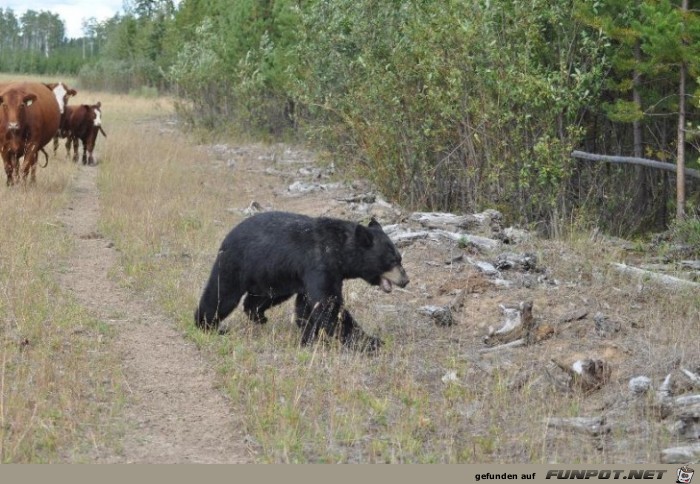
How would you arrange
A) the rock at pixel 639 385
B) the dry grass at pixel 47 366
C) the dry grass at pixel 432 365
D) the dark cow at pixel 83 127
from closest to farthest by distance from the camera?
the dry grass at pixel 47 366, the dry grass at pixel 432 365, the rock at pixel 639 385, the dark cow at pixel 83 127

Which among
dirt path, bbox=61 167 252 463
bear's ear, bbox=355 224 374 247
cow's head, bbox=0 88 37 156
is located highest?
cow's head, bbox=0 88 37 156

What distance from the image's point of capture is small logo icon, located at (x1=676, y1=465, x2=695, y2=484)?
4996 millimetres

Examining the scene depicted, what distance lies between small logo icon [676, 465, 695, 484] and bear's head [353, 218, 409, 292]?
3176 millimetres

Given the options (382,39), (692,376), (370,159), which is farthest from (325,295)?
(382,39)

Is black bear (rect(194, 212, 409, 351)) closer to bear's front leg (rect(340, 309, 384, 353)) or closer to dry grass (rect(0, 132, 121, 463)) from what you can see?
bear's front leg (rect(340, 309, 384, 353))

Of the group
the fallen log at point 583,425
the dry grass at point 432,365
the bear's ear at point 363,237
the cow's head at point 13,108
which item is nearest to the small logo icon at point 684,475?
the dry grass at point 432,365

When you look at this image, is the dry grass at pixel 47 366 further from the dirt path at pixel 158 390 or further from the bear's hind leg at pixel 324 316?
the bear's hind leg at pixel 324 316

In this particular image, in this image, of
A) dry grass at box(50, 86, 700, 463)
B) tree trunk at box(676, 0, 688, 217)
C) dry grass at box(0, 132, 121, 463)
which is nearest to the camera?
dry grass at box(0, 132, 121, 463)

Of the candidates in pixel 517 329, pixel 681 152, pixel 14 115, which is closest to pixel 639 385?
pixel 517 329

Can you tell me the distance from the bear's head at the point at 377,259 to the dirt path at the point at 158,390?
156cm

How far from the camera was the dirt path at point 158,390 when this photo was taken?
557 centimetres

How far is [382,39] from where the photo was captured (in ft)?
53.8

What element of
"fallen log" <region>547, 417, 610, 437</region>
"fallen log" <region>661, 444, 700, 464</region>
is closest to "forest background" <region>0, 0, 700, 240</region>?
"fallen log" <region>547, 417, 610, 437</region>

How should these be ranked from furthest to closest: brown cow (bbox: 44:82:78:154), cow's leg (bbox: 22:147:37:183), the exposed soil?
1. brown cow (bbox: 44:82:78:154)
2. cow's leg (bbox: 22:147:37:183)
3. the exposed soil
